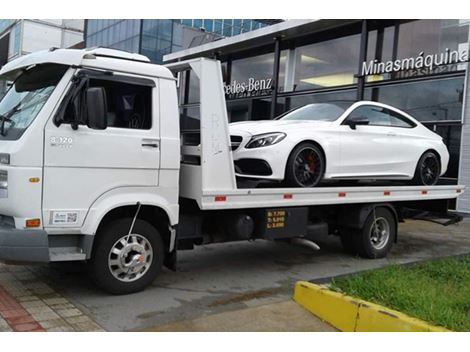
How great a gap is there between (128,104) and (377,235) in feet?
14.9

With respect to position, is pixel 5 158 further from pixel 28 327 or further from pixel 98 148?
pixel 28 327

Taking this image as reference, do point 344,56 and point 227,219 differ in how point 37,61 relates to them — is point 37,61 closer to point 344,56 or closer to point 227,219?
point 227,219

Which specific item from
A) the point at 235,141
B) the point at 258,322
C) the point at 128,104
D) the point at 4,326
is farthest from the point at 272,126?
the point at 4,326

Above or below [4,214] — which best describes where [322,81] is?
above

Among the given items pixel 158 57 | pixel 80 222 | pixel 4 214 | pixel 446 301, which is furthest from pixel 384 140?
pixel 158 57

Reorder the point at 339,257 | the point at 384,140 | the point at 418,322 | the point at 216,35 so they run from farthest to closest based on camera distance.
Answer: the point at 216,35 → the point at 339,257 → the point at 384,140 → the point at 418,322

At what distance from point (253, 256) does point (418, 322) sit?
13.0 ft

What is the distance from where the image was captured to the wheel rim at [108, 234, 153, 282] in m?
5.19

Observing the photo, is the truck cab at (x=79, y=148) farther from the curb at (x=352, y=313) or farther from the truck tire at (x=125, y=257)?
the curb at (x=352, y=313)

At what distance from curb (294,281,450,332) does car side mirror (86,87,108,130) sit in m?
2.59

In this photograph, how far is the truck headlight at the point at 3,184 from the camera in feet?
15.4

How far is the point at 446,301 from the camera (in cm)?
464

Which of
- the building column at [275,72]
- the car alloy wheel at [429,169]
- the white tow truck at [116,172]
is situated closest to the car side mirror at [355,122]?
the white tow truck at [116,172]

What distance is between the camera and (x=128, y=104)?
5.31 m
